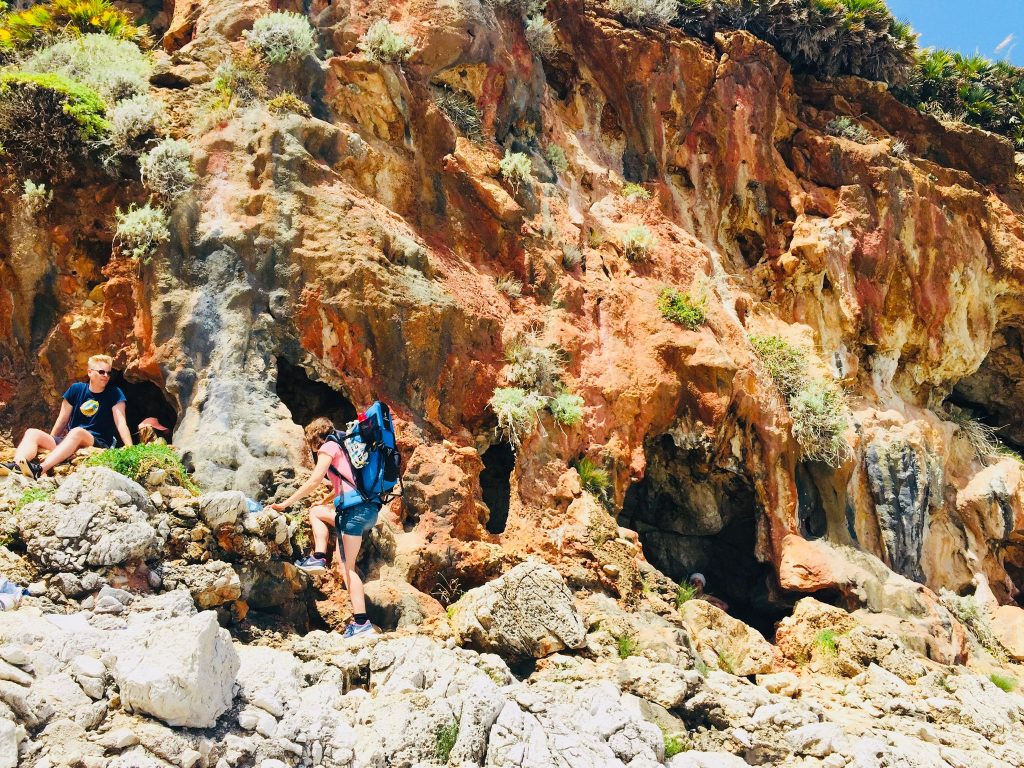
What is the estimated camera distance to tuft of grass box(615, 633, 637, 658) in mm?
8602

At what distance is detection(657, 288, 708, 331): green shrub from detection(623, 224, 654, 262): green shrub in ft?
3.10

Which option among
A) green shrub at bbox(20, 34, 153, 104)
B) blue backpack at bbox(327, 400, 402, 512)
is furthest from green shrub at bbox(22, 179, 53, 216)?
blue backpack at bbox(327, 400, 402, 512)

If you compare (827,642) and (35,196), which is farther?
(827,642)

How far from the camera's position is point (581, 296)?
12344 mm

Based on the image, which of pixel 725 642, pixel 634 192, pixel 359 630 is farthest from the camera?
pixel 634 192

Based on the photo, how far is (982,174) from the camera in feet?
62.1

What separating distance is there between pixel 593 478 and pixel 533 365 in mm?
1594

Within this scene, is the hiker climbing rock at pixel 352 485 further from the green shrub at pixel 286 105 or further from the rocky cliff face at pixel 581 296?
the green shrub at pixel 286 105

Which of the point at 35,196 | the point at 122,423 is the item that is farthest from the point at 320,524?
the point at 35,196

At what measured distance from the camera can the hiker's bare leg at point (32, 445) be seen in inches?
315

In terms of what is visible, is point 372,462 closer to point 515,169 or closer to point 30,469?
point 30,469

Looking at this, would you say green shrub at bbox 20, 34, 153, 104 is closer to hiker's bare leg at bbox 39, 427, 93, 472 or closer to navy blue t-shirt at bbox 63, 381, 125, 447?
navy blue t-shirt at bbox 63, 381, 125, 447

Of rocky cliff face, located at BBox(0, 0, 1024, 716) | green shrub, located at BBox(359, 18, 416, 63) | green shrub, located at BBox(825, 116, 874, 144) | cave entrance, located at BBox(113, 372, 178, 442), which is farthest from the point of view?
green shrub, located at BBox(825, 116, 874, 144)

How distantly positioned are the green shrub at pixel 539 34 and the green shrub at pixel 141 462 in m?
9.49
